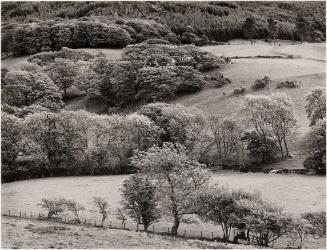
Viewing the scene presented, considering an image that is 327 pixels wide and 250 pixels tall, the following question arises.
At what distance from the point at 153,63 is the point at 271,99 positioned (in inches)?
2254

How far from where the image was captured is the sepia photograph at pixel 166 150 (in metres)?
59.4

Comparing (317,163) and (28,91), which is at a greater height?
(28,91)

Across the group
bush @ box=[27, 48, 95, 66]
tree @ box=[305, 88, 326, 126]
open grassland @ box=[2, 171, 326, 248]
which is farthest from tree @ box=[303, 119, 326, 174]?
bush @ box=[27, 48, 95, 66]

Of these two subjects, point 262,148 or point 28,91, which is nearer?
point 262,148

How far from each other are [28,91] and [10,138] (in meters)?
44.2

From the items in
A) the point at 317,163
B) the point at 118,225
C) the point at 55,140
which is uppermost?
the point at 55,140

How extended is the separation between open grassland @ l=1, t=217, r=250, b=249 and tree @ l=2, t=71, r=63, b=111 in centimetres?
8463

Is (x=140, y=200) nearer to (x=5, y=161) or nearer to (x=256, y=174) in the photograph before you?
(x=256, y=174)

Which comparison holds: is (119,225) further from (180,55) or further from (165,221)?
(180,55)

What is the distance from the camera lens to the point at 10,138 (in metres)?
100

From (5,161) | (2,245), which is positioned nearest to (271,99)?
(5,161)

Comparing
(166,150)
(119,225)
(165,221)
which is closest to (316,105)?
(165,221)

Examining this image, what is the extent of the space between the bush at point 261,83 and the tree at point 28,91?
5470 centimetres

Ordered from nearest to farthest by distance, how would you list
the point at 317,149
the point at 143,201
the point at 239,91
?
the point at 143,201
the point at 317,149
the point at 239,91
